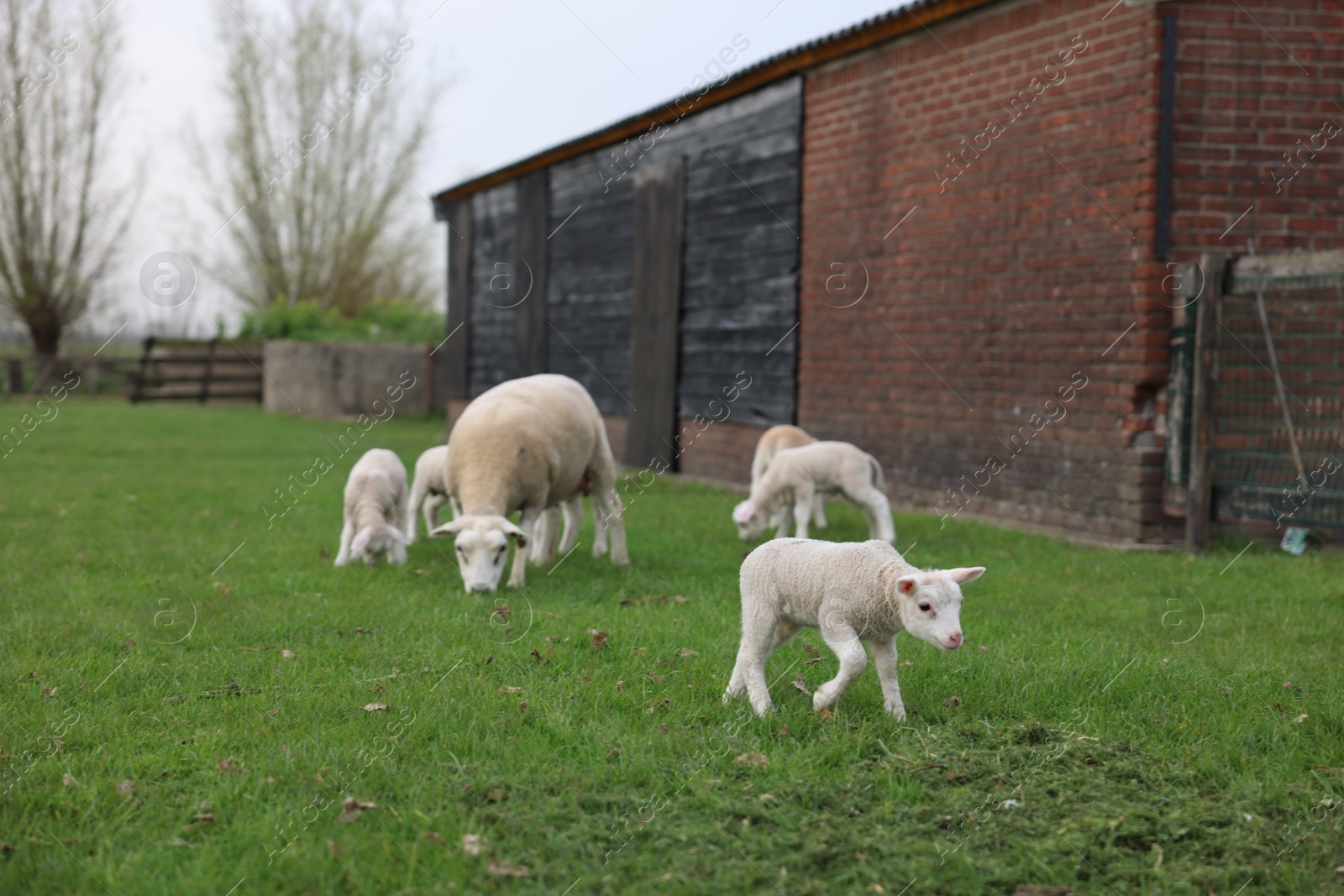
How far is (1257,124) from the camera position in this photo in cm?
979

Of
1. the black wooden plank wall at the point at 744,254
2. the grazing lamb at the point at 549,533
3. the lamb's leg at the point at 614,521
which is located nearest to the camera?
the lamb's leg at the point at 614,521

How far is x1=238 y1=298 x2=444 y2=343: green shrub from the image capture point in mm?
34325

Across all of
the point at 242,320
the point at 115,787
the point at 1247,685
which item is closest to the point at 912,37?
the point at 1247,685

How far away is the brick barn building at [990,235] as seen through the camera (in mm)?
9719

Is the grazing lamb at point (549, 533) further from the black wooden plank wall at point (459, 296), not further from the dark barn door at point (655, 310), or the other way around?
the black wooden plank wall at point (459, 296)

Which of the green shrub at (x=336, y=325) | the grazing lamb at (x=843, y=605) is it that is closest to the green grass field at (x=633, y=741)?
the grazing lamb at (x=843, y=605)

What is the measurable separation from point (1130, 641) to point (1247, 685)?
36.8 inches

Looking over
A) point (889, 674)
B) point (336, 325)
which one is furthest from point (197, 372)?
point (889, 674)

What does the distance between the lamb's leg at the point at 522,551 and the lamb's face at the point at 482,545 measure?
0.19 meters

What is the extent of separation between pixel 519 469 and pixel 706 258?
7.97m

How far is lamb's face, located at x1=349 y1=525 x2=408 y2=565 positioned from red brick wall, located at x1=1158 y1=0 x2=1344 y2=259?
22.4 feet

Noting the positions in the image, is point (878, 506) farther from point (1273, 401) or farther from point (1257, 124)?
point (1257, 124)

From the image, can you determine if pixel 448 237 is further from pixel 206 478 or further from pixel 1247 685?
pixel 1247 685

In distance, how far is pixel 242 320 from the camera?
36.8 meters
